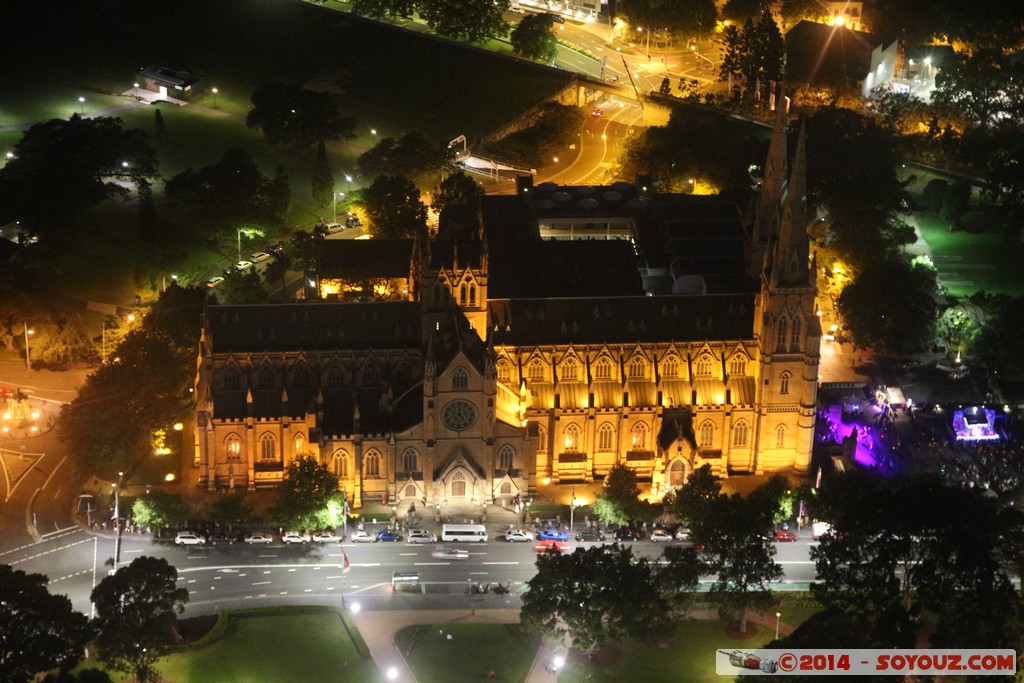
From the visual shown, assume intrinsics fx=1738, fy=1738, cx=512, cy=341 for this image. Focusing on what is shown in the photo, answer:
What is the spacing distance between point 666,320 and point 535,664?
46.8m

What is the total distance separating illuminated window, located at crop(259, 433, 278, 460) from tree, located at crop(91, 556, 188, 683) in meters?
29.6

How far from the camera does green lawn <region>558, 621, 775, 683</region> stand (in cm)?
15612

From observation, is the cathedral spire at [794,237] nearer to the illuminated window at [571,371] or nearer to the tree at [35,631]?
the illuminated window at [571,371]

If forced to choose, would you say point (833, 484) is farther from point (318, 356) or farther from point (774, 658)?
point (318, 356)

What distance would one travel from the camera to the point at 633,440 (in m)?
190

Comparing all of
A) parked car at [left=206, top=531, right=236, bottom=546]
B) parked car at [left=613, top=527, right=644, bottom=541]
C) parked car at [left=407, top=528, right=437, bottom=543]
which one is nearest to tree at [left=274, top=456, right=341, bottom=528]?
parked car at [left=206, top=531, right=236, bottom=546]

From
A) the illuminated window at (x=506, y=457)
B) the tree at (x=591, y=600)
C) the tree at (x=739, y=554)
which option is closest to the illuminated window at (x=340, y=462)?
the illuminated window at (x=506, y=457)

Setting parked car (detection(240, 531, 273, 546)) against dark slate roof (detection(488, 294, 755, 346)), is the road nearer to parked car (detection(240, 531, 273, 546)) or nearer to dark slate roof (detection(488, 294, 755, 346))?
parked car (detection(240, 531, 273, 546))

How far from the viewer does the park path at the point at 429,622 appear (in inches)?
6171

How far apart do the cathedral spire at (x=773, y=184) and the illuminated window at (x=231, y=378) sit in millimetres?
59401

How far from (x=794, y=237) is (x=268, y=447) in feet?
197

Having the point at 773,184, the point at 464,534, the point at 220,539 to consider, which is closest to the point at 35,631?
the point at 220,539

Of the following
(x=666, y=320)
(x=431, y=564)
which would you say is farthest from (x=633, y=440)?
(x=431, y=564)

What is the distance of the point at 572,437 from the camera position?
18850 centimetres
